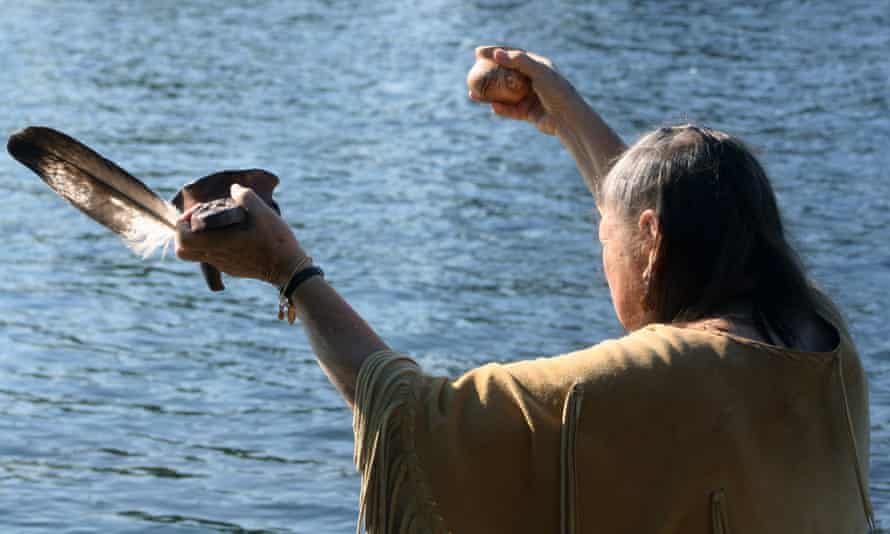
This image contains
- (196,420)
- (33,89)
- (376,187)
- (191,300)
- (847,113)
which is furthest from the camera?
(33,89)

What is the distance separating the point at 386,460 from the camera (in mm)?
2521

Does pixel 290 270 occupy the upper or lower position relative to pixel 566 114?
lower

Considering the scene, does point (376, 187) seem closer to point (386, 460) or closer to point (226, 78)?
point (226, 78)

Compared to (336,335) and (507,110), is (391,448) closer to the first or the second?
(336,335)

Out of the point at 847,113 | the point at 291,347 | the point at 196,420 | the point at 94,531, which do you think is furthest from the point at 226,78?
the point at 94,531

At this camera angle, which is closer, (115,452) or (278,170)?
(115,452)

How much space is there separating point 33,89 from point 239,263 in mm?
15037

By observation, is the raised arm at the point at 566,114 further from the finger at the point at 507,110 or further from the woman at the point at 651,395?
the woman at the point at 651,395

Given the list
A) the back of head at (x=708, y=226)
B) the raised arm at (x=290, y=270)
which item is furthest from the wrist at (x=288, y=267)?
the back of head at (x=708, y=226)

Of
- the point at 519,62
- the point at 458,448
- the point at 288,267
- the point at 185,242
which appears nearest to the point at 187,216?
the point at 185,242

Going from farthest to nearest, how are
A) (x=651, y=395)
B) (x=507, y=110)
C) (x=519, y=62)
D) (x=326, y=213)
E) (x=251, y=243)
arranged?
(x=326, y=213) → (x=507, y=110) → (x=519, y=62) → (x=251, y=243) → (x=651, y=395)

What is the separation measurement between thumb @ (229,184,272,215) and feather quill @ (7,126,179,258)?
0.27 metres

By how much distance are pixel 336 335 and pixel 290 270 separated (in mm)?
150

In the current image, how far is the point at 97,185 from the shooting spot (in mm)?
2998
